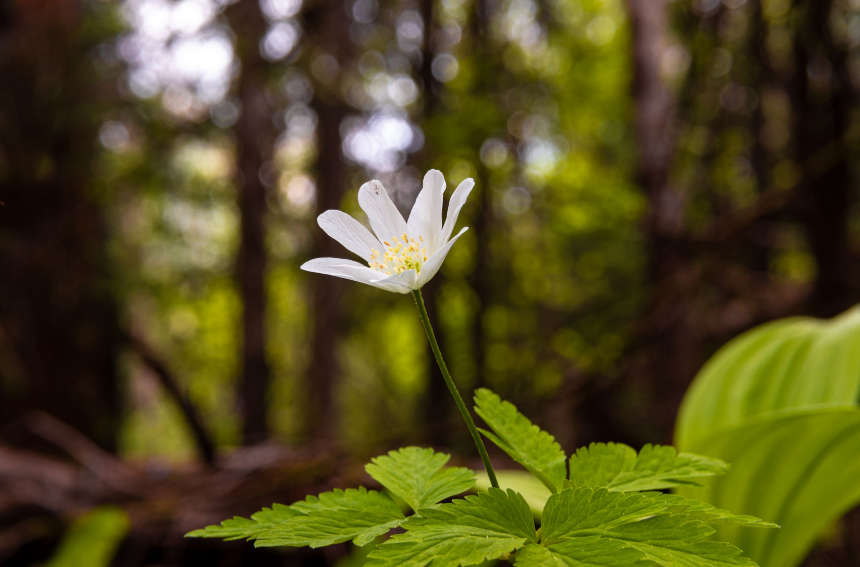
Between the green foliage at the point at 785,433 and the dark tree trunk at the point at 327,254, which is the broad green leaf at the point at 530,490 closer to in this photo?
the green foliage at the point at 785,433

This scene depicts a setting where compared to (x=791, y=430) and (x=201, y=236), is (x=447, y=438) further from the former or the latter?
(x=201, y=236)

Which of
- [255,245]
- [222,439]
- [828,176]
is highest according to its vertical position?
[255,245]

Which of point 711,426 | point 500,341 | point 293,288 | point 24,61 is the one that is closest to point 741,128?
point 500,341

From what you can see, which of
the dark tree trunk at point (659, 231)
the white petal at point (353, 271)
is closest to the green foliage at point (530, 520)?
the white petal at point (353, 271)

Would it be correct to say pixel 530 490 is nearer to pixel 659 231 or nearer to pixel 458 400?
pixel 458 400

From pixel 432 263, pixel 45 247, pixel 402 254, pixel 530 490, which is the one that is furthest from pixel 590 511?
pixel 45 247

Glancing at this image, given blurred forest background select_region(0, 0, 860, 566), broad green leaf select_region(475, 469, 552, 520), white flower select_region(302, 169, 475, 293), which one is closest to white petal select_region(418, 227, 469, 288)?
white flower select_region(302, 169, 475, 293)
